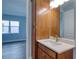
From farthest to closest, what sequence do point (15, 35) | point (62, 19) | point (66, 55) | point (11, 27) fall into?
point (15, 35) → point (11, 27) → point (62, 19) → point (66, 55)

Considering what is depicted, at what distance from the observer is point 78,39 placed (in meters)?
1.64

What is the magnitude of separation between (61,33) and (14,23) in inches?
258

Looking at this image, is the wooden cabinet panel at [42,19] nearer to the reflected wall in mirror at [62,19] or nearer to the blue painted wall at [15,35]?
the reflected wall in mirror at [62,19]

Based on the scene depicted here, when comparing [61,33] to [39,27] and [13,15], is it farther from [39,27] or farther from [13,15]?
[13,15]

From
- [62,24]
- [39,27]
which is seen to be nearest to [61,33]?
[62,24]

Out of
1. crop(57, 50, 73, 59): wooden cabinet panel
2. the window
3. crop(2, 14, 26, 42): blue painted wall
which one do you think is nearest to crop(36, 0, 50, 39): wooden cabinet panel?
crop(57, 50, 73, 59): wooden cabinet panel

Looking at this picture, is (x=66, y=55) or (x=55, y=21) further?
(x=55, y=21)

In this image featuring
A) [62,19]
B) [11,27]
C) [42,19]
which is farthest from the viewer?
[11,27]

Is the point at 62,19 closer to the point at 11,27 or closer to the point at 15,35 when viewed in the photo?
the point at 11,27

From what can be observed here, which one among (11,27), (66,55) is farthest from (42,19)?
(11,27)

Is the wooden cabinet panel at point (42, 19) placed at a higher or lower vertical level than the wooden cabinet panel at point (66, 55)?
higher

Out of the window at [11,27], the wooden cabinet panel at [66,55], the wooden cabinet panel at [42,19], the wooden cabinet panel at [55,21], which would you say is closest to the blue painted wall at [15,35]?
the window at [11,27]

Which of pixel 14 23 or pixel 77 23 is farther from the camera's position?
pixel 14 23

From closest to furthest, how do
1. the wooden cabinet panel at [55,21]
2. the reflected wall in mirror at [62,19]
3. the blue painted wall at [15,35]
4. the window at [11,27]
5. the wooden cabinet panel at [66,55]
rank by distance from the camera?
the wooden cabinet panel at [66,55]
the reflected wall in mirror at [62,19]
the wooden cabinet panel at [55,21]
the window at [11,27]
the blue painted wall at [15,35]
